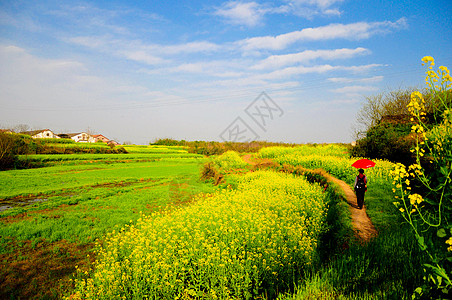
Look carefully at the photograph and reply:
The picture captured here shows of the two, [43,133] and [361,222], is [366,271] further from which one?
[43,133]

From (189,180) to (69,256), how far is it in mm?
14575

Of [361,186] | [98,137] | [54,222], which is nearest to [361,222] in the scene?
[361,186]

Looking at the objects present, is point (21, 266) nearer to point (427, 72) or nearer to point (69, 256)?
point (69, 256)

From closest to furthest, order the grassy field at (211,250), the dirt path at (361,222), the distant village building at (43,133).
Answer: the grassy field at (211,250) < the dirt path at (361,222) < the distant village building at (43,133)

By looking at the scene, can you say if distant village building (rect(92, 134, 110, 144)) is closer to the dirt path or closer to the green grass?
the dirt path

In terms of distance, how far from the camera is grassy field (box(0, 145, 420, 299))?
4.42 m

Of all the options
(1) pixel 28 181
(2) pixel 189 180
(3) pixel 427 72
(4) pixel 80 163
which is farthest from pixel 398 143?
(4) pixel 80 163

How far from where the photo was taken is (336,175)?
1627 centimetres

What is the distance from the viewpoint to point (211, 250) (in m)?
4.89

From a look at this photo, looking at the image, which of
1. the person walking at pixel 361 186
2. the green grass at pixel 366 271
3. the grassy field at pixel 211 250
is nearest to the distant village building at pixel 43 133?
the grassy field at pixel 211 250

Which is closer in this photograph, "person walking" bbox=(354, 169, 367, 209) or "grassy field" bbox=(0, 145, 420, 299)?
"grassy field" bbox=(0, 145, 420, 299)

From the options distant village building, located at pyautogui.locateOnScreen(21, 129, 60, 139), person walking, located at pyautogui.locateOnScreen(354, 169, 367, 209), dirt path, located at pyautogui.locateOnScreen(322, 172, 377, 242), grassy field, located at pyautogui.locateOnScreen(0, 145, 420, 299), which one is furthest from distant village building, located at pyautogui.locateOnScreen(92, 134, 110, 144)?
person walking, located at pyautogui.locateOnScreen(354, 169, 367, 209)

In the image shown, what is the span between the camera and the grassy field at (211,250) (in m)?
4.42

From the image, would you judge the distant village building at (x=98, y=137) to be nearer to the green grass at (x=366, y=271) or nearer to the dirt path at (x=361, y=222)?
the dirt path at (x=361, y=222)
